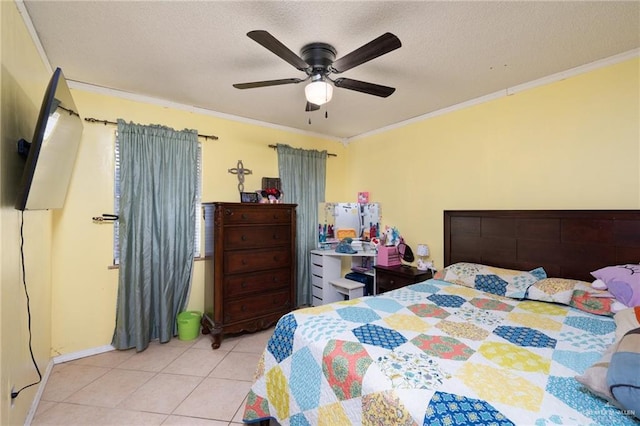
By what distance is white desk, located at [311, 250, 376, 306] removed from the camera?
365 cm

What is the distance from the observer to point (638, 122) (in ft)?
6.51

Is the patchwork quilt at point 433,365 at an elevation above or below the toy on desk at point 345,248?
below

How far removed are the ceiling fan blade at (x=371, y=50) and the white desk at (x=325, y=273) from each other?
2.33m

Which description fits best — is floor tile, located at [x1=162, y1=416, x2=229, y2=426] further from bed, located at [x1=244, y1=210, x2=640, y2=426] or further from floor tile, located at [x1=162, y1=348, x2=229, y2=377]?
floor tile, located at [x1=162, y1=348, x2=229, y2=377]

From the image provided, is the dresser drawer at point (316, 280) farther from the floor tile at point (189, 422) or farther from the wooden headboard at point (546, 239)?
the floor tile at point (189, 422)

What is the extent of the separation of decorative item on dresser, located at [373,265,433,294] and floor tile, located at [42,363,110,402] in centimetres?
271

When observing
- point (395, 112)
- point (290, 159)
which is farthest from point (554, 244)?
point (290, 159)

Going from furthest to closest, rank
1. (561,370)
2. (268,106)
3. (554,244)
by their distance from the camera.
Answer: (268,106), (554,244), (561,370)

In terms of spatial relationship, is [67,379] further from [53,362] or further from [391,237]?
[391,237]

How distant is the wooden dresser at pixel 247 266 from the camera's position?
2809mm

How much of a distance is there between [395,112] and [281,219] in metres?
1.82

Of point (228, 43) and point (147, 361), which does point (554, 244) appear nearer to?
point (228, 43)

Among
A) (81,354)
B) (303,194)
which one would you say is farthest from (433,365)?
(81,354)

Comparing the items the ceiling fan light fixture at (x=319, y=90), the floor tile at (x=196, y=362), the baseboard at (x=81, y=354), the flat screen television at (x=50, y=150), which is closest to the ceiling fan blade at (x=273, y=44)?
the ceiling fan light fixture at (x=319, y=90)
